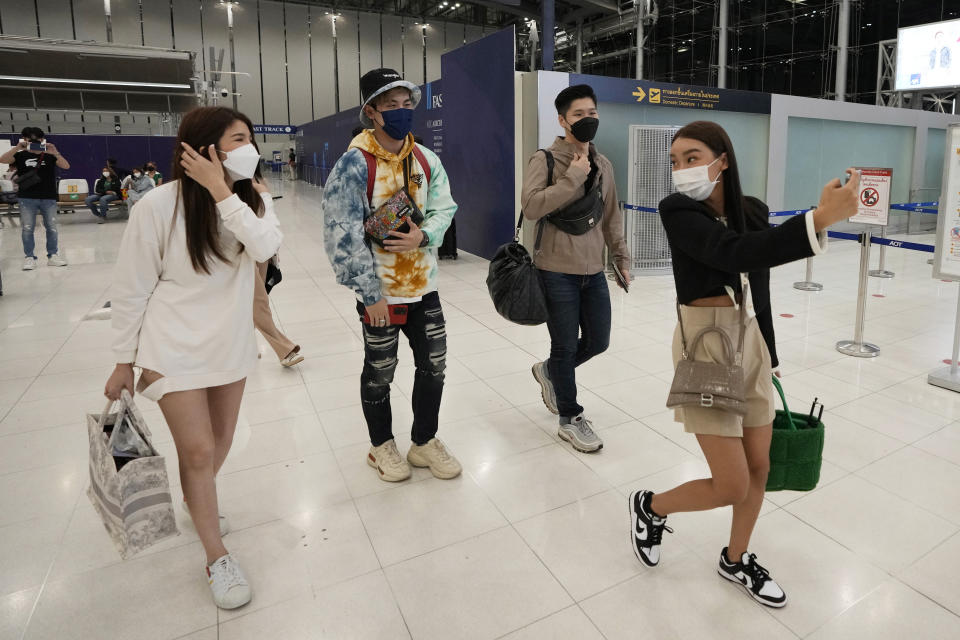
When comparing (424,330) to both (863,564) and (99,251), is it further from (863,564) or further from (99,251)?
(99,251)

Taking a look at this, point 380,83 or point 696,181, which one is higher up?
point 380,83

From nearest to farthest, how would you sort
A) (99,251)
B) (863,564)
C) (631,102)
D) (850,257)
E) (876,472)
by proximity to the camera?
1. (863,564)
2. (876,472)
3. (631,102)
4. (850,257)
5. (99,251)

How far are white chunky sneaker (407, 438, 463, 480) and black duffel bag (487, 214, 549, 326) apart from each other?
0.65m

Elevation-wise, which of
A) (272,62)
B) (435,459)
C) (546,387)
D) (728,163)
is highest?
(272,62)

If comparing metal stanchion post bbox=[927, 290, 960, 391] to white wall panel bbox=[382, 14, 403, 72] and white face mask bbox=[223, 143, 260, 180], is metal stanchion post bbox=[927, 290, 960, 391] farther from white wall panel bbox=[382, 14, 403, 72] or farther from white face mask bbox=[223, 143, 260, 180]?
white wall panel bbox=[382, 14, 403, 72]

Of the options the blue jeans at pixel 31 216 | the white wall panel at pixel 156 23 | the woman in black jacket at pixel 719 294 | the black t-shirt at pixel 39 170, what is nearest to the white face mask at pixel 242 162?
the woman in black jacket at pixel 719 294

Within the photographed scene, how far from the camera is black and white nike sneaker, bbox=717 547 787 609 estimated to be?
1.81 m

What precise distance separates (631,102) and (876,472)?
603 centimetres

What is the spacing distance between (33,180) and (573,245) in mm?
7578

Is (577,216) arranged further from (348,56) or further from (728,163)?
(348,56)

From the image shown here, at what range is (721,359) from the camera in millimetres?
1586

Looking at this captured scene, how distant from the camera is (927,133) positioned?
38.9 ft

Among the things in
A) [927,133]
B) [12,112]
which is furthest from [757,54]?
[12,112]

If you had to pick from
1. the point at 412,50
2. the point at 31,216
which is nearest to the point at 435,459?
the point at 31,216
